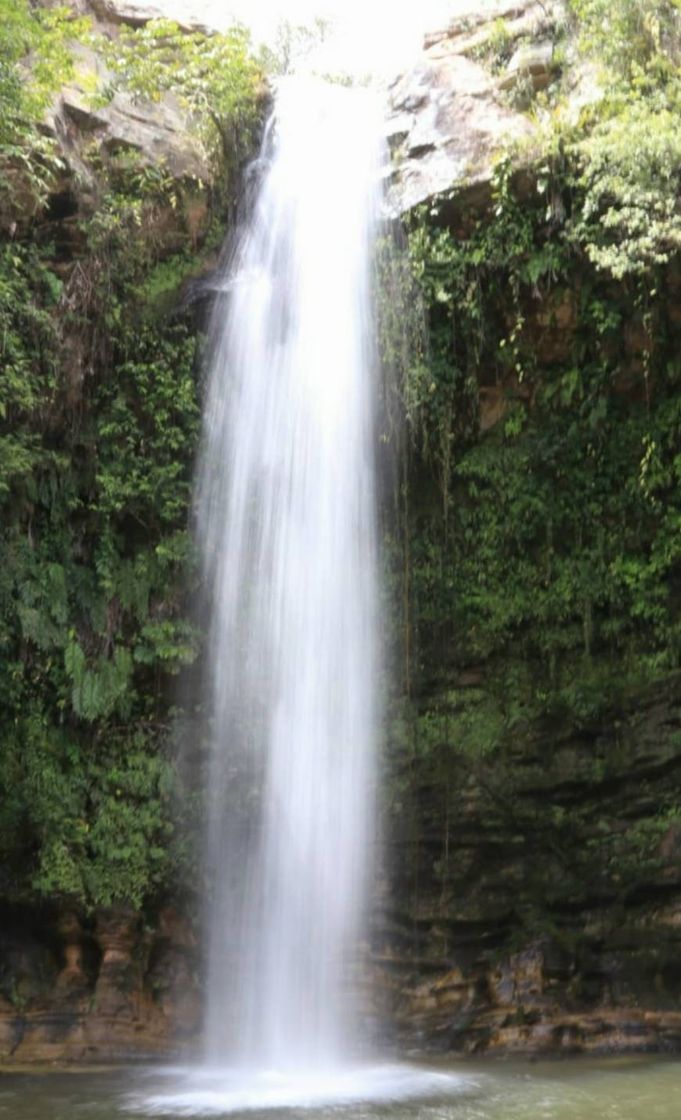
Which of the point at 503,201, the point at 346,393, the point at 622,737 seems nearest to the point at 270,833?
the point at 622,737

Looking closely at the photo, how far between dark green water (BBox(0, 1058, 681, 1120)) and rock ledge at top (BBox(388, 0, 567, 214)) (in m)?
7.49

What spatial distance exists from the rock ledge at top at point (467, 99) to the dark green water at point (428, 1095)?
7494 mm

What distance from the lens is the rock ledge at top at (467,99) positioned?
1038cm

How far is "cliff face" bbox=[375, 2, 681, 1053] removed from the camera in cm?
925

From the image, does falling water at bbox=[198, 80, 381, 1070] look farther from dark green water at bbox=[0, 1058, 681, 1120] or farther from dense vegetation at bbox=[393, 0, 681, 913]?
dark green water at bbox=[0, 1058, 681, 1120]

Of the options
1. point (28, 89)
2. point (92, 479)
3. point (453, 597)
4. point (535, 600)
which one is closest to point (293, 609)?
point (453, 597)

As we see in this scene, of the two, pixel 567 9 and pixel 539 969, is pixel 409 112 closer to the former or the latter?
pixel 567 9

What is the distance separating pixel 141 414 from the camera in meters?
10.9

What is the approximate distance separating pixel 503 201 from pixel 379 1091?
296 inches

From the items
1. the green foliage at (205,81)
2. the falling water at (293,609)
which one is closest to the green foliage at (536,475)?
the falling water at (293,609)

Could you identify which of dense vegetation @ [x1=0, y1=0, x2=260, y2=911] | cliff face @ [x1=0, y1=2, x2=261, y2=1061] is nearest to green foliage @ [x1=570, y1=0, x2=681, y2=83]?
cliff face @ [x1=0, y1=2, x2=261, y2=1061]

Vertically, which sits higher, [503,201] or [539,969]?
[503,201]

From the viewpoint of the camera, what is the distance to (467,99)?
11.0 metres

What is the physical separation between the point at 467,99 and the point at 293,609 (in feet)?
18.0
